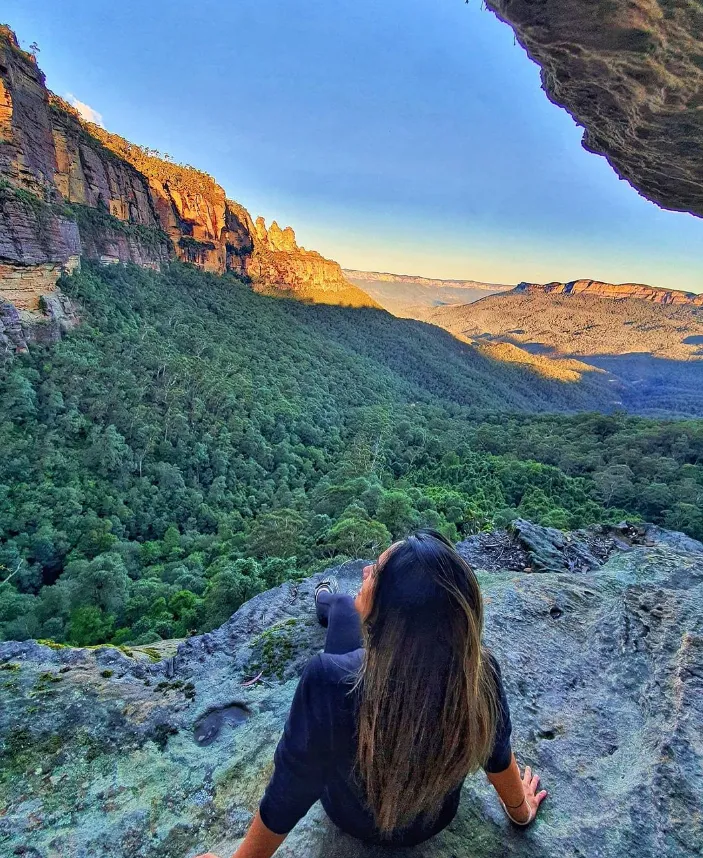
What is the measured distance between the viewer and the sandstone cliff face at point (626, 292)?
132 m

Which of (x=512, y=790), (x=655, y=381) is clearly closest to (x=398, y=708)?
(x=512, y=790)

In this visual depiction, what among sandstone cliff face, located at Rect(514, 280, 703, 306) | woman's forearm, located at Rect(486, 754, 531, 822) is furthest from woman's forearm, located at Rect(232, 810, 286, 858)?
sandstone cliff face, located at Rect(514, 280, 703, 306)

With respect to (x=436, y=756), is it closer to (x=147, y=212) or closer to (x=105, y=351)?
(x=105, y=351)

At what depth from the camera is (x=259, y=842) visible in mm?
1578

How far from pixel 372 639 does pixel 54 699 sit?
317 centimetres

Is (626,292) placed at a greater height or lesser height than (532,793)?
greater

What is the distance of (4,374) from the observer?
685 inches

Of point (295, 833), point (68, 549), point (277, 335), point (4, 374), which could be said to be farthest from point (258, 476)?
point (277, 335)

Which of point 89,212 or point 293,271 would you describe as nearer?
point 89,212

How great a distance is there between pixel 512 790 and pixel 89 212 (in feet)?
146

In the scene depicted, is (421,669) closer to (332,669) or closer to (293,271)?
(332,669)

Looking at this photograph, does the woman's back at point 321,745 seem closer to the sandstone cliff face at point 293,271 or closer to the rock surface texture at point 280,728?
the rock surface texture at point 280,728

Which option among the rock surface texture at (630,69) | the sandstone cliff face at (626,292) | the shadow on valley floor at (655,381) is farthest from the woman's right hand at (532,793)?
the sandstone cliff face at (626,292)

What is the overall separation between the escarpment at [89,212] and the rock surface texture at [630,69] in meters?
21.2
